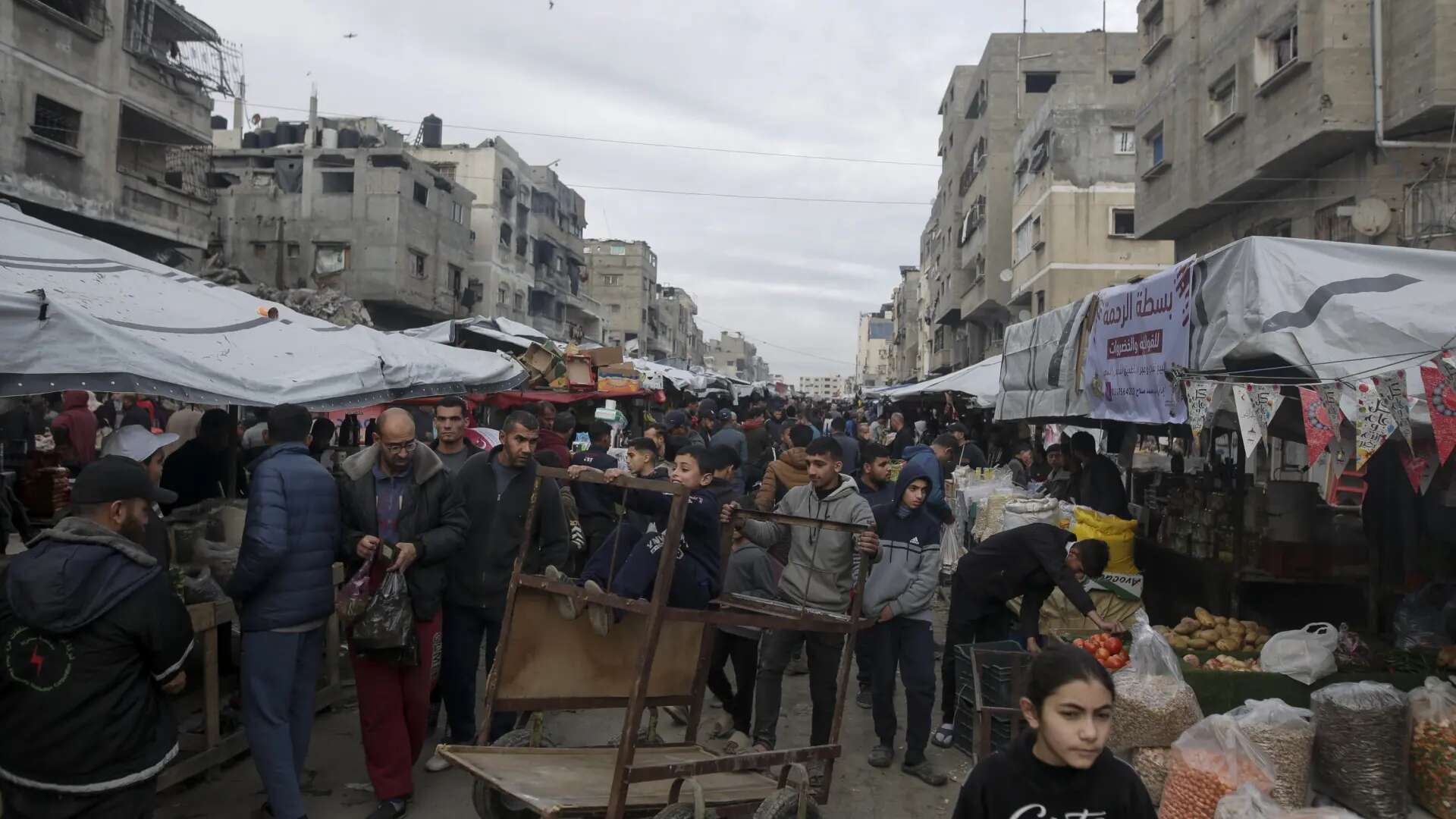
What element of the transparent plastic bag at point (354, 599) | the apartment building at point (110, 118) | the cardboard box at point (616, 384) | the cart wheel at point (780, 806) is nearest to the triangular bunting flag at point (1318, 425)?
the cart wheel at point (780, 806)

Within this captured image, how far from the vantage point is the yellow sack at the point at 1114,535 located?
740 centimetres

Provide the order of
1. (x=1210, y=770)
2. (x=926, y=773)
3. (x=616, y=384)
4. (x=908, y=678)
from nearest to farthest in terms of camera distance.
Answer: (x=1210, y=770)
(x=926, y=773)
(x=908, y=678)
(x=616, y=384)

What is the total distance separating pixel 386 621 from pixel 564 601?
0.87 metres

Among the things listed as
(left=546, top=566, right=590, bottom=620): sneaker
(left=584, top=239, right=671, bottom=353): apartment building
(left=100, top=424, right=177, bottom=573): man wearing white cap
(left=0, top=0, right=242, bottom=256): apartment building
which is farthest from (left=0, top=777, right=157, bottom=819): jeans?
(left=584, top=239, right=671, bottom=353): apartment building

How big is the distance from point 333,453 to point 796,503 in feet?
19.9

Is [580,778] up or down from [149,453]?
down

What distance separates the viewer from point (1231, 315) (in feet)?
15.7

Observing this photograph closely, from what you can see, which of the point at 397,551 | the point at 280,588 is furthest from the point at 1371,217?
the point at 280,588

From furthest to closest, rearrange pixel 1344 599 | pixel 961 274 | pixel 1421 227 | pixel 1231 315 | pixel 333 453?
pixel 961 274
pixel 1421 227
pixel 333 453
pixel 1344 599
pixel 1231 315

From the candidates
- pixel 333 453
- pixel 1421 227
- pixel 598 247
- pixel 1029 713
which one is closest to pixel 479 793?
pixel 1029 713

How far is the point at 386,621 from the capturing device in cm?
454

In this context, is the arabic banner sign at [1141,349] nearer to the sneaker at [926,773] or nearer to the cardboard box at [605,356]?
the sneaker at [926,773]

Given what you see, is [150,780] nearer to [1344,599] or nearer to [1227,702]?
[1227,702]

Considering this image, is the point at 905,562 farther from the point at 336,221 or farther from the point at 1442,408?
the point at 336,221
